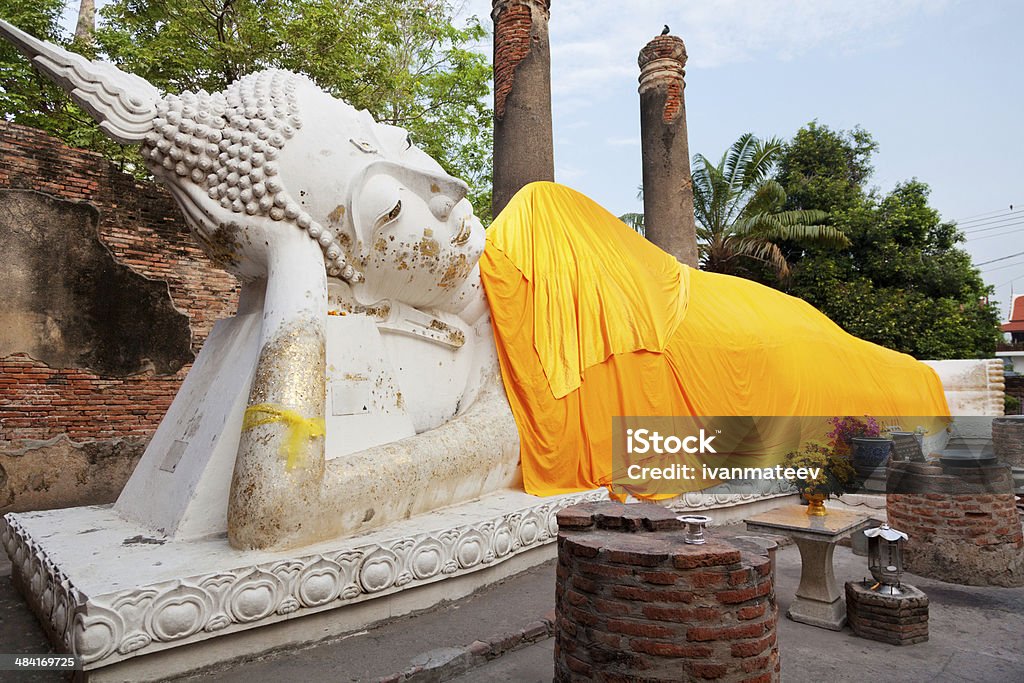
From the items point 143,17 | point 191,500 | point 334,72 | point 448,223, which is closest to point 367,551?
point 191,500

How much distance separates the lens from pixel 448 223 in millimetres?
3418

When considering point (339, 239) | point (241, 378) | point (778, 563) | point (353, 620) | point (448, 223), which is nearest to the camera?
point (353, 620)

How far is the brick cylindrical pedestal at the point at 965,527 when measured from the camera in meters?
3.63

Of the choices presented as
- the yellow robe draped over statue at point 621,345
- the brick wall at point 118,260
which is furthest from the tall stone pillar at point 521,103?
the brick wall at point 118,260

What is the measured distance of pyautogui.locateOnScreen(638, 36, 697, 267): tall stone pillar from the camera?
8.78 meters

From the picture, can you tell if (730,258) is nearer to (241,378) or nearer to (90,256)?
(90,256)

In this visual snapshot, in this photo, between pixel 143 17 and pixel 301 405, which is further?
pixel 143 17

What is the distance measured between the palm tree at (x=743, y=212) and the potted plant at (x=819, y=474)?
11413 mm

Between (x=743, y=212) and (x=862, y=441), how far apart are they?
11064 mm

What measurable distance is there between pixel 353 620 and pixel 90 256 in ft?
14.6

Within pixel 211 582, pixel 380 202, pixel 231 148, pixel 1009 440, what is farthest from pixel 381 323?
pixel 1009 440

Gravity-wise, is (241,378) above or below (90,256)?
below

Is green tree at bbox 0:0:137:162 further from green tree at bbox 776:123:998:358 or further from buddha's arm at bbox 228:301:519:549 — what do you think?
green tree at bbox 776:123:998:358

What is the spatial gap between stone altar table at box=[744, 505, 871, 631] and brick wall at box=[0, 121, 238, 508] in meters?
4.98
